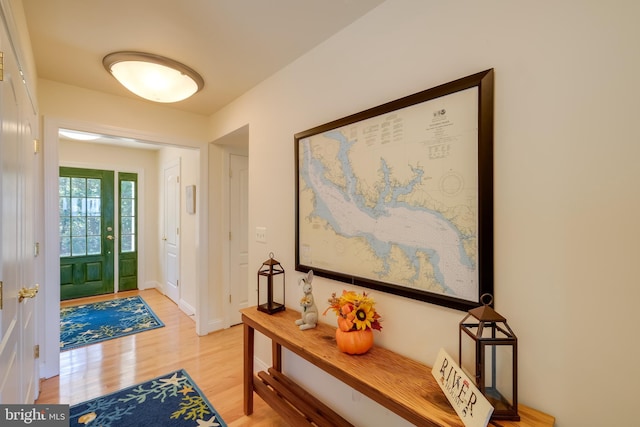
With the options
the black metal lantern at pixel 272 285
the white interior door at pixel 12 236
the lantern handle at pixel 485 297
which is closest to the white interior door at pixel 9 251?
the white interior door at pixel 12 236

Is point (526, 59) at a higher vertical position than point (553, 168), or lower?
higher

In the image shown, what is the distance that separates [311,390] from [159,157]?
15.7ft

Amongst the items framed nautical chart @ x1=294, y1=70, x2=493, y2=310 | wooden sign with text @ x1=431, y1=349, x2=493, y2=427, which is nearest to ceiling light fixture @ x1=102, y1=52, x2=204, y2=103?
framed nautical chart @ x1=294, y1=70, x2=493, y2=310

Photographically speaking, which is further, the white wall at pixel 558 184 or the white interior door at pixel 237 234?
the white interior door at pixel 237 234

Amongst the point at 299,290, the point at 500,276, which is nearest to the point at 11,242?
the point at 299,290

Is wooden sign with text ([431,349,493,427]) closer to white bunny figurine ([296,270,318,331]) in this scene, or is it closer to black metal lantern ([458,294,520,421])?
black metal lantern ([458,294,520,421])

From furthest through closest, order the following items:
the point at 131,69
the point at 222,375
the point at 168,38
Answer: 1. the point at 222,375
2. the point at 131,69
3. the point at 168,38

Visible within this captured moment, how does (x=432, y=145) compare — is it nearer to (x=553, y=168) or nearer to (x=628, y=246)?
(x=553, y=168)

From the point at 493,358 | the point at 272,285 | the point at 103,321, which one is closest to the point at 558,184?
the point at 493,358

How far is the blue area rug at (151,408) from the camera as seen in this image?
1.80 meters

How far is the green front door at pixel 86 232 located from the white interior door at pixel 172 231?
3.29 feet

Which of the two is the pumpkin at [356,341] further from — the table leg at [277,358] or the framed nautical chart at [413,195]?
the table leg at [277,358]

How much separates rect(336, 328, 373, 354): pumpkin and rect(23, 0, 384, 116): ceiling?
1.70m

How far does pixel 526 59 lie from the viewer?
990mm
